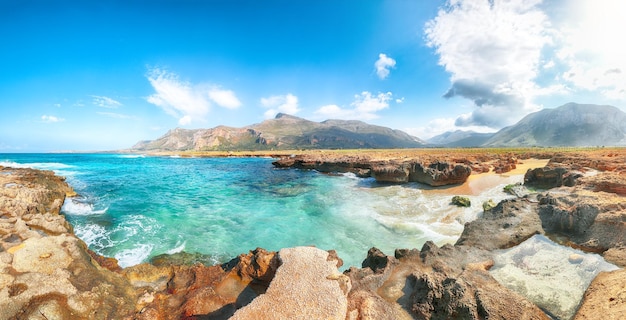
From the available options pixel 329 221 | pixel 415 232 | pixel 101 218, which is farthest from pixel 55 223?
pixel 415 232

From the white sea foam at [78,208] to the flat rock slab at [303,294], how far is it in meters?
18.3

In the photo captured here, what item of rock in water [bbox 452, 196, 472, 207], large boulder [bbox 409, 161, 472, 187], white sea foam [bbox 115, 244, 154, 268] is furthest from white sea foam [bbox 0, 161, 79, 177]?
rock in water [bbox 452, 196, 472, 207]

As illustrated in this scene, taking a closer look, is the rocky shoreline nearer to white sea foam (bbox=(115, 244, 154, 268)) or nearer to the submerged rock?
the submerged rock

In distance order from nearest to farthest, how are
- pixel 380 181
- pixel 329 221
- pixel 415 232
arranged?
pixel 415 232 → pixel 329 221 → pixel 380 181

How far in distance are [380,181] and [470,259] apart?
2145cm

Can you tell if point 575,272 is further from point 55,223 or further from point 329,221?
point 55,223

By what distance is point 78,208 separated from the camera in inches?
708

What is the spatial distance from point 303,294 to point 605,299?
5.80 metres

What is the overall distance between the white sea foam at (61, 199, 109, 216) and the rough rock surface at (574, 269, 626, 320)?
23639mm

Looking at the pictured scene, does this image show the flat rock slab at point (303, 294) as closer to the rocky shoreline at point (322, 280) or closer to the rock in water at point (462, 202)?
the rocky shoreline at point (322, 280)

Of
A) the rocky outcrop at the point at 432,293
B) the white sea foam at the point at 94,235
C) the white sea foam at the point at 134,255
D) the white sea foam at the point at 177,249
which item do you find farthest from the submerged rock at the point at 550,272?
the white sea foam at the point at 94,235

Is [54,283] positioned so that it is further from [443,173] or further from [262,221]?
[443,173]

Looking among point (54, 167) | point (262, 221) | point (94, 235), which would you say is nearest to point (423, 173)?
point (262, 221)

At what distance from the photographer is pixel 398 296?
572 centimetres
